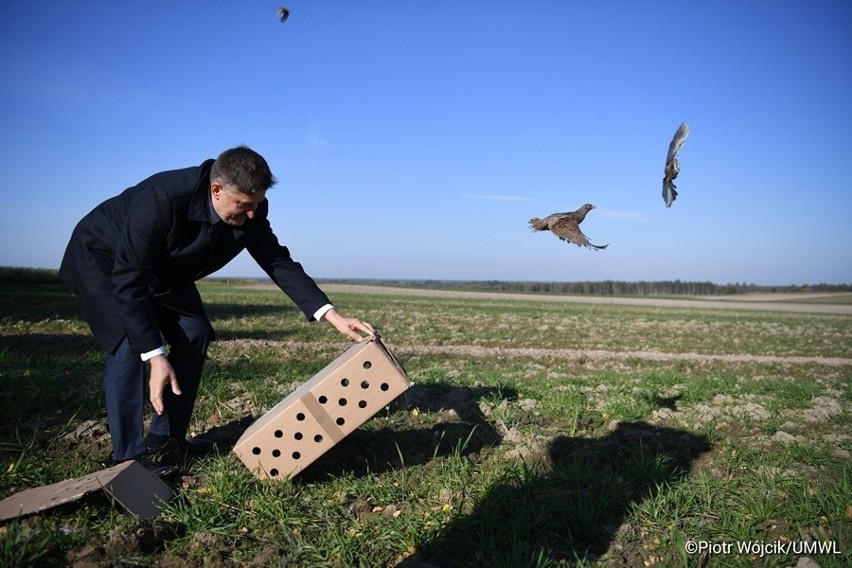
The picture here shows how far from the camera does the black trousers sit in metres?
3.46

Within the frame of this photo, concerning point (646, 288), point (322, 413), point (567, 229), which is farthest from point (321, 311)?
point (646, 288)

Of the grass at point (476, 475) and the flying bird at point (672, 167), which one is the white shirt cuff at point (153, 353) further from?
the flying bird at point (672, 167)

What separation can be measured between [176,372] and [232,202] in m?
1.34

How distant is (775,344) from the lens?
14000mm

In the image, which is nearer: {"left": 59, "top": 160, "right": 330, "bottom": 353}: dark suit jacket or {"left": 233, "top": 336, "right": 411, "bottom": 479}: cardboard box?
{"left": 59, "top": 160, "right": 330, "bottom": 353}: dark suit jacket

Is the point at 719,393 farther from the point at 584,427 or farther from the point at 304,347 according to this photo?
the point at 304,347

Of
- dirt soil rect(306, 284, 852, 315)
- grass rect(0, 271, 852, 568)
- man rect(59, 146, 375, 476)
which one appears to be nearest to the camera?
grass rect(0, 271, 852, 568)

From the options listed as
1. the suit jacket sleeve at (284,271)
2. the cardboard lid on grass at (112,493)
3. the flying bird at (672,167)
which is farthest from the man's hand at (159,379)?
the flying bird at (672,167)

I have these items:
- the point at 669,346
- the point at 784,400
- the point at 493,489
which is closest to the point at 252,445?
the point at 493,489

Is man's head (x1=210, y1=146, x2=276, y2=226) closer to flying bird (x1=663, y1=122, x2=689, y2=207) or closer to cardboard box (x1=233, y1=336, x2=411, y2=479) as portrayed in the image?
cardboard box (x1=233, y1=336, x2=411, y2=479)

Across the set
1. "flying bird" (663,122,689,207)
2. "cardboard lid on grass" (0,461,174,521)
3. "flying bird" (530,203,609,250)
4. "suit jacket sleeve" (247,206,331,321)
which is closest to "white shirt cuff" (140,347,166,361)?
"cardboard lid on grass" (0,461,174,521)

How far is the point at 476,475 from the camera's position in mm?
3846

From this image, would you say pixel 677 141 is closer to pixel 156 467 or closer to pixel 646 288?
pixel 156 467

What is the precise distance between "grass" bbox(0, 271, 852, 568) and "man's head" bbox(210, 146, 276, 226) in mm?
1590
